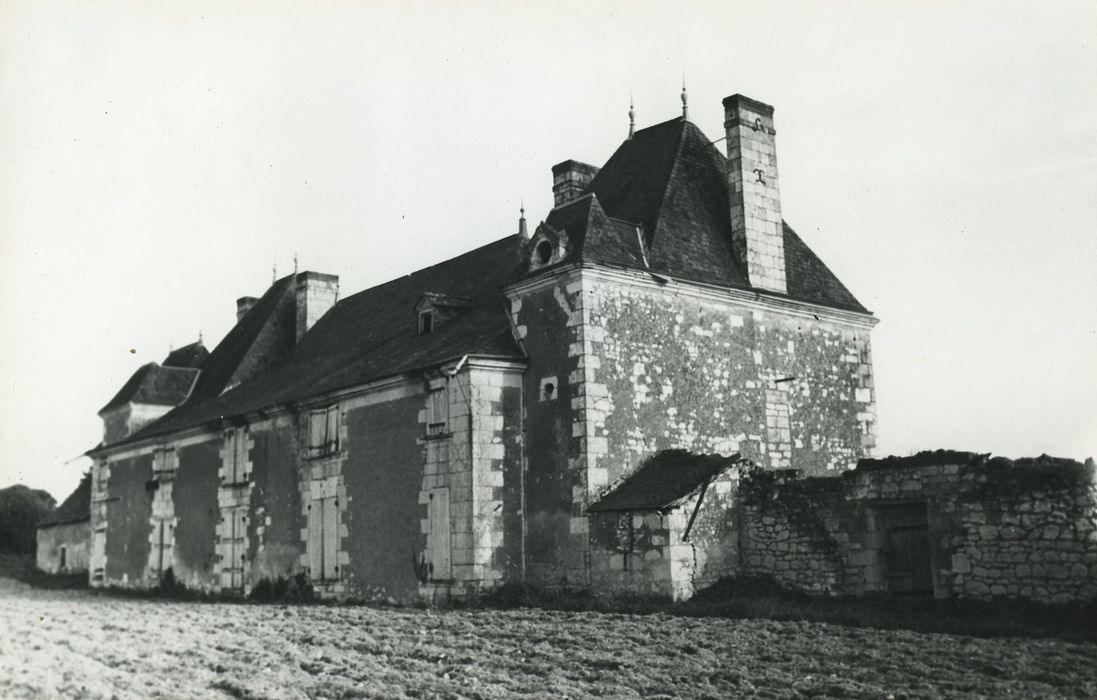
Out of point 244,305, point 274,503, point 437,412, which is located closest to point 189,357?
point 244,305

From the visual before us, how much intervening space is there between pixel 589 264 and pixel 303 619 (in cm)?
704

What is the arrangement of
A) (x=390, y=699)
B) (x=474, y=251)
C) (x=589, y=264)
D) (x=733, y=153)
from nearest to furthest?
(x=390, y=699)
(x=589, y=264)
(x=733, y=153)
(x=474, y=251)

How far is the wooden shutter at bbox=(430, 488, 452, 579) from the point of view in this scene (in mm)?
17828

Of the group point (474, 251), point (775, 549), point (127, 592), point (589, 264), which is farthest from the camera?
point (127, 592)

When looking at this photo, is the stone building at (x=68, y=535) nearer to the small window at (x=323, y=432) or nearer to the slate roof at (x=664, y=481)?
the small window at (x=323, y=432)

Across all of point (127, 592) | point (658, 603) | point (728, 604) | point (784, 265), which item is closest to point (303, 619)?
point (658, 603)

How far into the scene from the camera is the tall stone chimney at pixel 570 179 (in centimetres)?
2256

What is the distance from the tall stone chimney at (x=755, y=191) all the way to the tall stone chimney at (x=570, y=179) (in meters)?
3.58

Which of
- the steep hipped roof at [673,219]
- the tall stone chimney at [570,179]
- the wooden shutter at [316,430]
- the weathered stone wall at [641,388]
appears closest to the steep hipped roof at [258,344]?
the wooden shutter at [316,430]

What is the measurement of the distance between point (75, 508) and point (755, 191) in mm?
29617

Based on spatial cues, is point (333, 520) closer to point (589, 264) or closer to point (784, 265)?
point (589, 264)

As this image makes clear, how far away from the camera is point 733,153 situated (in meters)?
19.9

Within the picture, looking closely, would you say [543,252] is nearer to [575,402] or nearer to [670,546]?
[575,402]

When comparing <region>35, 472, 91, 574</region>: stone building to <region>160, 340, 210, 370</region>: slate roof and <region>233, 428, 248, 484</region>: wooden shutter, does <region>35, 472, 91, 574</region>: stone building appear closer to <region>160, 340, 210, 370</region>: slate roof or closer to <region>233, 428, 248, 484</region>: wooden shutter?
<region>160, 340, 210, 370</region>: slate roof
